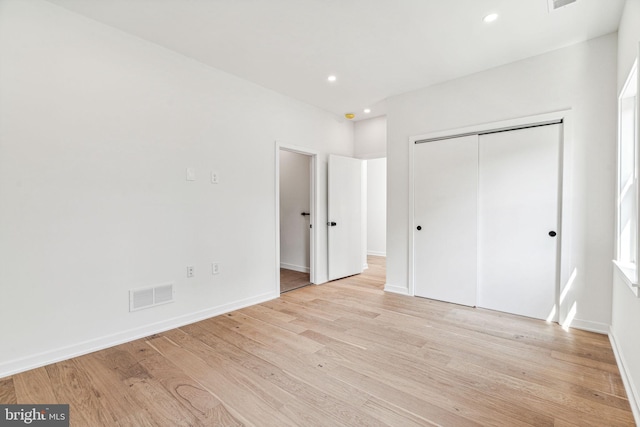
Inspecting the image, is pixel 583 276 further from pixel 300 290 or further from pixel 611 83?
pixel 300 290

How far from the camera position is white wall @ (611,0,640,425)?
1694 millimetres

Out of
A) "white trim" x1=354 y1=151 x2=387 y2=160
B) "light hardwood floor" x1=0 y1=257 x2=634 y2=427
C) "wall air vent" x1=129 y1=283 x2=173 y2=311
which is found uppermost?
"white trim" x1=354 y1=151 x2=387 y2=160

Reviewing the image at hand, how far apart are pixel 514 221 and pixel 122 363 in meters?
3.85

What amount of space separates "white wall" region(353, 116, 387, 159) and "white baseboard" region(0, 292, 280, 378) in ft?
10.5

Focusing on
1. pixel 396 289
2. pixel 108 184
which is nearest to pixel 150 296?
pixel 108 184

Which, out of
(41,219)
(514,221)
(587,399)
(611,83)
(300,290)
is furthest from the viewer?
(300,290)

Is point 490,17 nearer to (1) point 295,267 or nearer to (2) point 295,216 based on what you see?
(2) point 295,216

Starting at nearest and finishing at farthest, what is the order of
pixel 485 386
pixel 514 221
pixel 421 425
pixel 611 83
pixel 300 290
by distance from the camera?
pixel 421 425 < pixel 485 386 < pixel 611 83 < pixel 514 221 < pixel 300 290

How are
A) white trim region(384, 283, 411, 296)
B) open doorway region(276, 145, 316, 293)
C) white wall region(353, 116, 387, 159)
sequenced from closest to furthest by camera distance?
white trim region(384, 283, 411, 296)
white wall region(353, 116, 387, 159)
open doorway region(276, 145, 316, 293)

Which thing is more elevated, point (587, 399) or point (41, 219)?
point (41, 219)

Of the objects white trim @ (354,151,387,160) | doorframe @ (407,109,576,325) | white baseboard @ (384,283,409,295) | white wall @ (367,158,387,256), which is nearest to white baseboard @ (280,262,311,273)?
white baseboard @ (384,283,409,295)

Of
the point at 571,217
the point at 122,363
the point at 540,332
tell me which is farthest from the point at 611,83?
the point at 122,363

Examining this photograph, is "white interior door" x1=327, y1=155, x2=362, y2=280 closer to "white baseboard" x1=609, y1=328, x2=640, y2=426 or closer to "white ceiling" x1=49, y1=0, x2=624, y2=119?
"white ceiling" x1=49, y1=0, x2=624, y2=119

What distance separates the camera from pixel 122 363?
218cm
